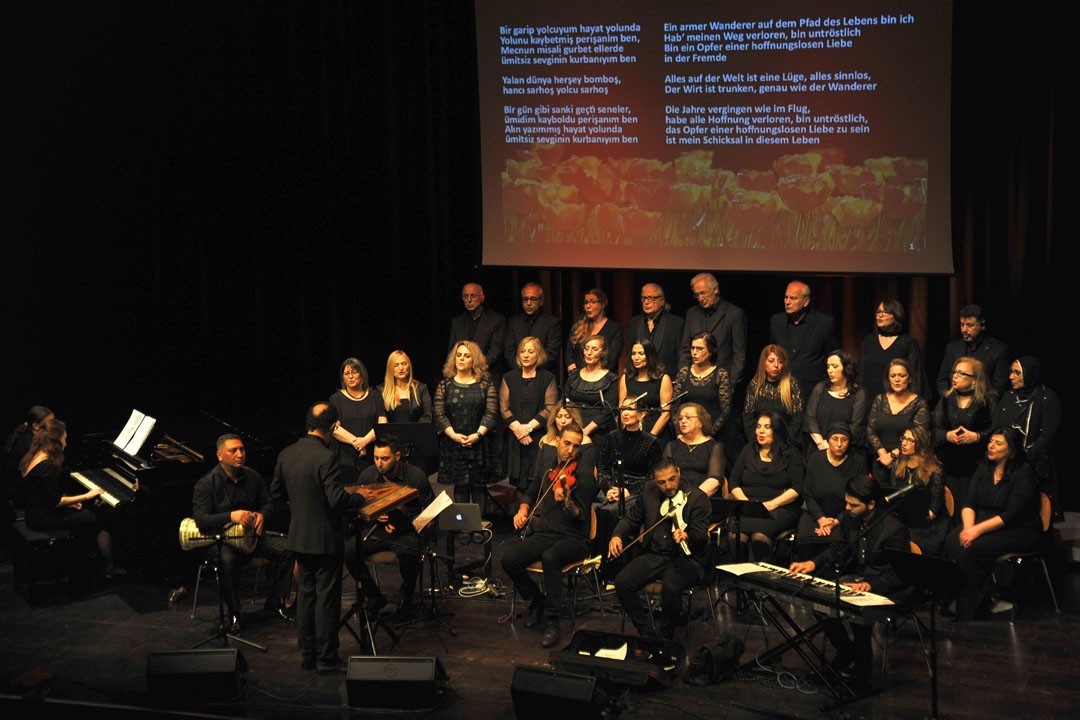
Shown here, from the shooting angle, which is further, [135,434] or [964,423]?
[135,434]

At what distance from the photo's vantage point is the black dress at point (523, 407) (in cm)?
852

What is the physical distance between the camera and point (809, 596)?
5.63 metres

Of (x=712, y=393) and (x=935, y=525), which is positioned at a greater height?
(x=712, y=393)

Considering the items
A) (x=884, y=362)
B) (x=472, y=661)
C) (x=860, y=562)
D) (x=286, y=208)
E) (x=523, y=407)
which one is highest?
(x=286, y=208)

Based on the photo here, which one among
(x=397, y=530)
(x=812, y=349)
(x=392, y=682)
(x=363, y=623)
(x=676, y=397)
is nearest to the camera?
(x=392, y=682)

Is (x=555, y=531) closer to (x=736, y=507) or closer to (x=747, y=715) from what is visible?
(x=736, y=507)

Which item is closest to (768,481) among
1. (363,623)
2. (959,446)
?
(959,446)

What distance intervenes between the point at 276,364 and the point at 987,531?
6.27m

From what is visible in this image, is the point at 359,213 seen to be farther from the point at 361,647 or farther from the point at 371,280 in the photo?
the point at 361,647

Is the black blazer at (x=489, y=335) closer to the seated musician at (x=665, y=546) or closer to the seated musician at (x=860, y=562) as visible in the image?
the seated musician at (x=665, y=546)

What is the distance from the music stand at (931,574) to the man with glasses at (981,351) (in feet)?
8.82

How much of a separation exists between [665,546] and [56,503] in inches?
165

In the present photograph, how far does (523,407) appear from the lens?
862 cm

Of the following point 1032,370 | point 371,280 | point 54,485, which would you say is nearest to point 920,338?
point 1032,370
